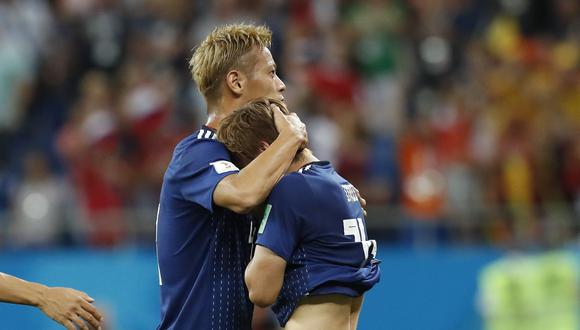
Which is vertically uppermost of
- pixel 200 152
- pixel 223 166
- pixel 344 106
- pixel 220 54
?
pixel 344 106

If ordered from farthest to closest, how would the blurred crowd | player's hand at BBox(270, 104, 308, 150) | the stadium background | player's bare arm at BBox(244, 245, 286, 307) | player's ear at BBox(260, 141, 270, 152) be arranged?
the blurred crowd → the stadium background → player's ear at BBox(260, 141, 270, 152) → player's hand at BBox(270, 104, 308, 150) → player's bare arm at BBox(244, 245, 286, 307)

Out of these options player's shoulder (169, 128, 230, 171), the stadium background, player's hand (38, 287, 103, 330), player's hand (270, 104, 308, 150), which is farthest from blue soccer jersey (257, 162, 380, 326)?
the stadium background

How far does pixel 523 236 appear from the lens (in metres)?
11.2

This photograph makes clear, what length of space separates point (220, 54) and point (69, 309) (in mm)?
1359

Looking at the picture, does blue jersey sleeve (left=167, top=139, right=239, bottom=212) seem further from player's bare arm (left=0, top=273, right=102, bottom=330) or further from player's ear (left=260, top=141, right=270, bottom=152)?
player's bare arm (left=0, top=273, right=102, bottom=330)

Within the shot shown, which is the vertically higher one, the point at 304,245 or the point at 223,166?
the point at 223,166

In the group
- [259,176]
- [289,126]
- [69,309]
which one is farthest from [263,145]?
[69,309]

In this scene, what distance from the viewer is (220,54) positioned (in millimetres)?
5410

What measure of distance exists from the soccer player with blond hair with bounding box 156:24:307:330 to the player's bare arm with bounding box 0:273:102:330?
484 mm

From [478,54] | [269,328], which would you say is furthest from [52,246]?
[478,54]

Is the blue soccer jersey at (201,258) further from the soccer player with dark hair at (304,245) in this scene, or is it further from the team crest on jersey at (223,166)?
the soccer player with dark hair at (304,245)

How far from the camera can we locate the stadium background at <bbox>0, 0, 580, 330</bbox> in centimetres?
1115

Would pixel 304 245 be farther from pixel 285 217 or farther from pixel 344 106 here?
pixel 344 106

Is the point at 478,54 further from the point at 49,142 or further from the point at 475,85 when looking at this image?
the point at 49,142
